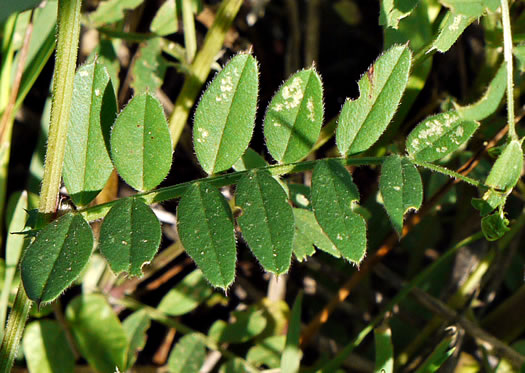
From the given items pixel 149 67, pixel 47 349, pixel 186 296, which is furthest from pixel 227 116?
pixel 47 349

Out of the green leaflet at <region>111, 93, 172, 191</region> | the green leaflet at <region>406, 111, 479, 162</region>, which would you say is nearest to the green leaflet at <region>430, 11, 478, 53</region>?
the green leaflet at <region>406, 111, 479, 162</region>

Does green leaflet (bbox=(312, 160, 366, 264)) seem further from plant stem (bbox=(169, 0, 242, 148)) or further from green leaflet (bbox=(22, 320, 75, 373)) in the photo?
green leaflet (bbox=(22, 320, 75, 373))

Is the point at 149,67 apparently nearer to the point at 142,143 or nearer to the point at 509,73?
the point at 142,143

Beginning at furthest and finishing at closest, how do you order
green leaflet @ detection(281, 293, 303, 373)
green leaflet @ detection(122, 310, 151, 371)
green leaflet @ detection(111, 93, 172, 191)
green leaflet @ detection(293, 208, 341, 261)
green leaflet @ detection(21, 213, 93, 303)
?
green leaflet @ detection(122, 310, 151, 371), green leaflet @ detection(281, 293, 303, 373), green leaflet @ detection(293, 208, 341, 261), green leaflet @ detection(111, 93, 172, 191), green leaflet @ detection(21, 213, 93, 303)

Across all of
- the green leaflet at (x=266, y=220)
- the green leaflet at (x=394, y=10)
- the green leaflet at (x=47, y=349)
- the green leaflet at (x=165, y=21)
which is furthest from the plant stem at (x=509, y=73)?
the green leaflet at (x=47, y=349)

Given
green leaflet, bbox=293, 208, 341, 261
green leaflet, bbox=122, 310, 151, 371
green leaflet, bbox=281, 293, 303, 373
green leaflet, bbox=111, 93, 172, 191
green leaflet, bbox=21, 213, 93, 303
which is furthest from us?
green leaflet, bbox=122, 310, 151, 371

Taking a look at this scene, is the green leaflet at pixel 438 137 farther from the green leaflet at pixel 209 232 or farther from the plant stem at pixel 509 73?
the green leaflet at pixel 209 232

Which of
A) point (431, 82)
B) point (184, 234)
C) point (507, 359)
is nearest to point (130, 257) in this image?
point (184, 234)
